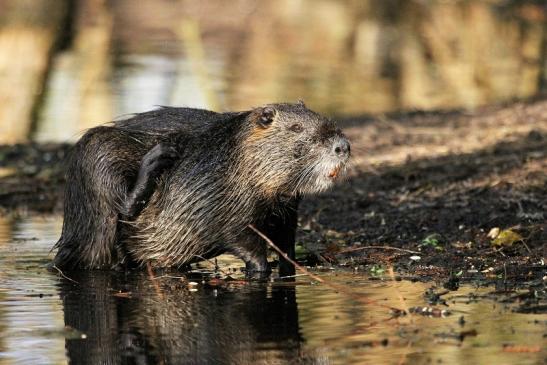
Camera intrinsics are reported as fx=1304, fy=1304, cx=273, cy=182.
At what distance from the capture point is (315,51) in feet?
68.0

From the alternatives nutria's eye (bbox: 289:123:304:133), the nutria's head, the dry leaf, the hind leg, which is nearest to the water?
the hind leg

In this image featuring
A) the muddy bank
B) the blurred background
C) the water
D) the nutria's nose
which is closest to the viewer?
the water

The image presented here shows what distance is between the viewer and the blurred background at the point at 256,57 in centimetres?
1468

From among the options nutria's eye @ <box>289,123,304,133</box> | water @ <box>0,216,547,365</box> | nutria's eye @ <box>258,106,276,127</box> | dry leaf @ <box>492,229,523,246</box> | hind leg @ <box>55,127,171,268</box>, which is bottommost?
water @ <box>0,216,547,365</box>

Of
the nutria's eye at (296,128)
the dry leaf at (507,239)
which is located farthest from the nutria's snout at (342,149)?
the dry leaf at (507,239)

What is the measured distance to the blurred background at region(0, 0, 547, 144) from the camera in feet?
48.2

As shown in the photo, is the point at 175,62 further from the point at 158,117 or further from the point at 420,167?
the point at 158,117

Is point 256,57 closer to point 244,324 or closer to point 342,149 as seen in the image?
point 342,149

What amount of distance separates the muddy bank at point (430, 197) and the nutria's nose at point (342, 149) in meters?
0.60

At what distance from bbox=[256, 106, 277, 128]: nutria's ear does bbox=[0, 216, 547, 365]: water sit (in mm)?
879

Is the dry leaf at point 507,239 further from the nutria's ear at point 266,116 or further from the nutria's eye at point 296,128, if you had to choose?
the nutria's ear at point 266,116

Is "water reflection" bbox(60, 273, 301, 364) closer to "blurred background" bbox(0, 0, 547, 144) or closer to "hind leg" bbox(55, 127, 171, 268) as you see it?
"hind leg" bbox(55, 127, 171, 268)

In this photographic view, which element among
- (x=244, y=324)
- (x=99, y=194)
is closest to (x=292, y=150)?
(x=99, y=194)

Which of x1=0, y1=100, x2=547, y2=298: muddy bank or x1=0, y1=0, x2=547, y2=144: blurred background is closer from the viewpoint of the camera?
x1=0, y1=100, x2=547, y2=298: muddy bank
